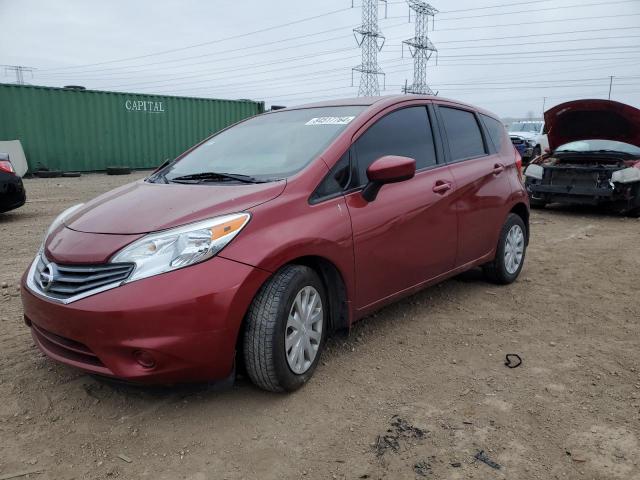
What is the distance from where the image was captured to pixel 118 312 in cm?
232

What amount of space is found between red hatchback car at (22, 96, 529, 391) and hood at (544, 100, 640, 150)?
17.6ft

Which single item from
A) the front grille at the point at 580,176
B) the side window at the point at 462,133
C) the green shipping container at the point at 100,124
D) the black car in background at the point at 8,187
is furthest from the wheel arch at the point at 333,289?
the green shipping container at the point at 100,124

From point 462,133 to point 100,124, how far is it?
49.8 ft

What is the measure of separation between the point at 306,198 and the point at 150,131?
1661 centimetres

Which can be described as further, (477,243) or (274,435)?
(477,243)

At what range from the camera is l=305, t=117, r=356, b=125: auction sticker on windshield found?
336cm

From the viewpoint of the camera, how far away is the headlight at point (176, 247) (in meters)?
2.40

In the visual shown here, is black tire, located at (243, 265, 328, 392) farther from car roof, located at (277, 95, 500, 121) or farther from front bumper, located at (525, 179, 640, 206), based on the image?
front bumper, located at (525, 179, 640, 206)

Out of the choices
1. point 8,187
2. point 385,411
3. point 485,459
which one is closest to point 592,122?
point 385,411

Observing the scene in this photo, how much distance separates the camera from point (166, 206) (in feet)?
9.01

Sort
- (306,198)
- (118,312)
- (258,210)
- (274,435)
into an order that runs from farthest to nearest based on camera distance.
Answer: (306,198), (258,210), (274,435), (118,312)

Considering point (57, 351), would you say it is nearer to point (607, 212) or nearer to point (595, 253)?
point (595, 253)

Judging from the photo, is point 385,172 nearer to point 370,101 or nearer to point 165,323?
point 370,101

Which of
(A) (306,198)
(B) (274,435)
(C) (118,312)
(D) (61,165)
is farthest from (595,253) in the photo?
(D) (61,165)
